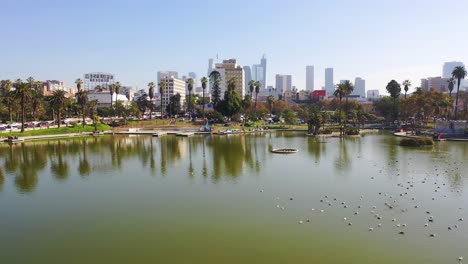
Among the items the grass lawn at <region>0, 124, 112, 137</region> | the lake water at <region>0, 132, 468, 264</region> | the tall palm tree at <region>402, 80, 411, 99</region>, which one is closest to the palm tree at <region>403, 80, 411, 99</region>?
the tall palm tree at <region>402, 80, 411, 99</region>

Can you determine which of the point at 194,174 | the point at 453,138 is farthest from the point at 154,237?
the point at 453,138

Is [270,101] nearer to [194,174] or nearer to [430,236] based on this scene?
[194,174]

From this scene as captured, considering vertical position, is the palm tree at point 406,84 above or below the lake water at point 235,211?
above

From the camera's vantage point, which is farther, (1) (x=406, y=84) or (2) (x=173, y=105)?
(2) (x=173, y=105)

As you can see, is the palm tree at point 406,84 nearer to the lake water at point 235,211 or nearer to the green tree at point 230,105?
the green tree at point 230,105

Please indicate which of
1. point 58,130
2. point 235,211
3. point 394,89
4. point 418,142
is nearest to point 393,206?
point 235,211

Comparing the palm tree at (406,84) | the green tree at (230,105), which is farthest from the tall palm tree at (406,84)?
the green tree at (230,105)

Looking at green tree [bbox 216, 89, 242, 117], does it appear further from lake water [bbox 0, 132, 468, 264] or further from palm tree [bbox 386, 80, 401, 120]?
lake water [bbox 0, 132, 468, 264]

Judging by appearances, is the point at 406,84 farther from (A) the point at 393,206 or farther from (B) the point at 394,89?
(A) the point at 393,206
